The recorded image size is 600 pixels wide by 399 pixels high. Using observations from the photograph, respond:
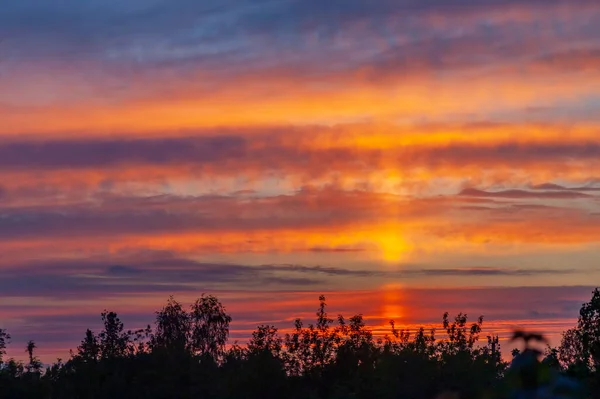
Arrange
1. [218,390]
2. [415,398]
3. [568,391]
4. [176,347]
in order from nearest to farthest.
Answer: [568,391], [415,398], [218,390], [176,347]

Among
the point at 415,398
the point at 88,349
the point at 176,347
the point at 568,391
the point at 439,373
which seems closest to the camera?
the point at 568,391

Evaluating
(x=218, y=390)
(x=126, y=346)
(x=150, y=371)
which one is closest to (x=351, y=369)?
(x=218, y=390)

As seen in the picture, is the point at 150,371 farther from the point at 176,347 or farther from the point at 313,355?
the point at 313,355

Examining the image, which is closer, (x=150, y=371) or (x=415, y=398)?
(x=415, y=398)

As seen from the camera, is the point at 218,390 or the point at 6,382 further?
the point at 6,382

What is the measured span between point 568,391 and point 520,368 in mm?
292

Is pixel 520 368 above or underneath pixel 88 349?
underneath

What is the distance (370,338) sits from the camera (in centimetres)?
5500

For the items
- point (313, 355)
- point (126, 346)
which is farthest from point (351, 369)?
point (126, 346)

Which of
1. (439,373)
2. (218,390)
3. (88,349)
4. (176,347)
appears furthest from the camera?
(88,349)

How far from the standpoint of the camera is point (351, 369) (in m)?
51.1

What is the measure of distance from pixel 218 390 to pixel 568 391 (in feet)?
152

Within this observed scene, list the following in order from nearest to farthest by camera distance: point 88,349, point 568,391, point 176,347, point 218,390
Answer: point 568,391
point 218,390
point 176,347
point 88,349

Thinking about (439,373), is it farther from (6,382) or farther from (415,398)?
(6,382)
